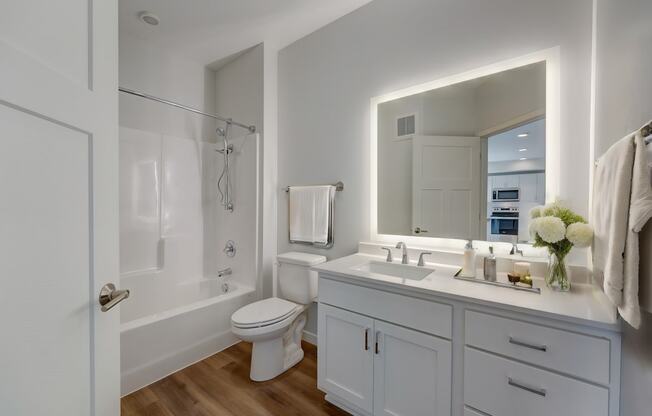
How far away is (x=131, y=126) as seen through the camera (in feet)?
7.76

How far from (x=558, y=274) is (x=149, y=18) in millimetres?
3138

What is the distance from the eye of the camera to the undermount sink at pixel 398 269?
1573mm

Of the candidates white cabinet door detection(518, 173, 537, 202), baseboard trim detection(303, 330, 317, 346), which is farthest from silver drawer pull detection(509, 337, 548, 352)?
baseboard trim detection(303, 330, 317, 346)

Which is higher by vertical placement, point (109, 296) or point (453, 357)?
point (109, 296)

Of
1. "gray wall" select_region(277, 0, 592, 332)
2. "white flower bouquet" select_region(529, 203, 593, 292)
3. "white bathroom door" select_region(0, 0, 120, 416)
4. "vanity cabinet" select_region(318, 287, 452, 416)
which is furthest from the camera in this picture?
"gray wall" select_region(277, 0, 592, 332)

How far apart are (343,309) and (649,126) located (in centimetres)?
132

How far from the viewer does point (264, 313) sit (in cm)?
184

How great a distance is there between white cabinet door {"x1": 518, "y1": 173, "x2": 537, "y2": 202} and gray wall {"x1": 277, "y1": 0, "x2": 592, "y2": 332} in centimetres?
12

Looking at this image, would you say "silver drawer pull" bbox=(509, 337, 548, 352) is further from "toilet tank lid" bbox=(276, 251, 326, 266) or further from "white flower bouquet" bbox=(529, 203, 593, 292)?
"toilet tank lid" bbox=(276, 251, 326, 266)

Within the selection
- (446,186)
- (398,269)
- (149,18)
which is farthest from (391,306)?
(149,18)

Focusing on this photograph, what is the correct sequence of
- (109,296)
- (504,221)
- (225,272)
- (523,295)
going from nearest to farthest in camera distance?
(109,296) → (523,295) → (504,221) → (225,272)

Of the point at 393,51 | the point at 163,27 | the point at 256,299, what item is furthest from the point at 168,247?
the point at 393,51

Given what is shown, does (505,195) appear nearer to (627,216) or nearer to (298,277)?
(627,216)

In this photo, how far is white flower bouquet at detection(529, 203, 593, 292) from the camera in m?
1.06
